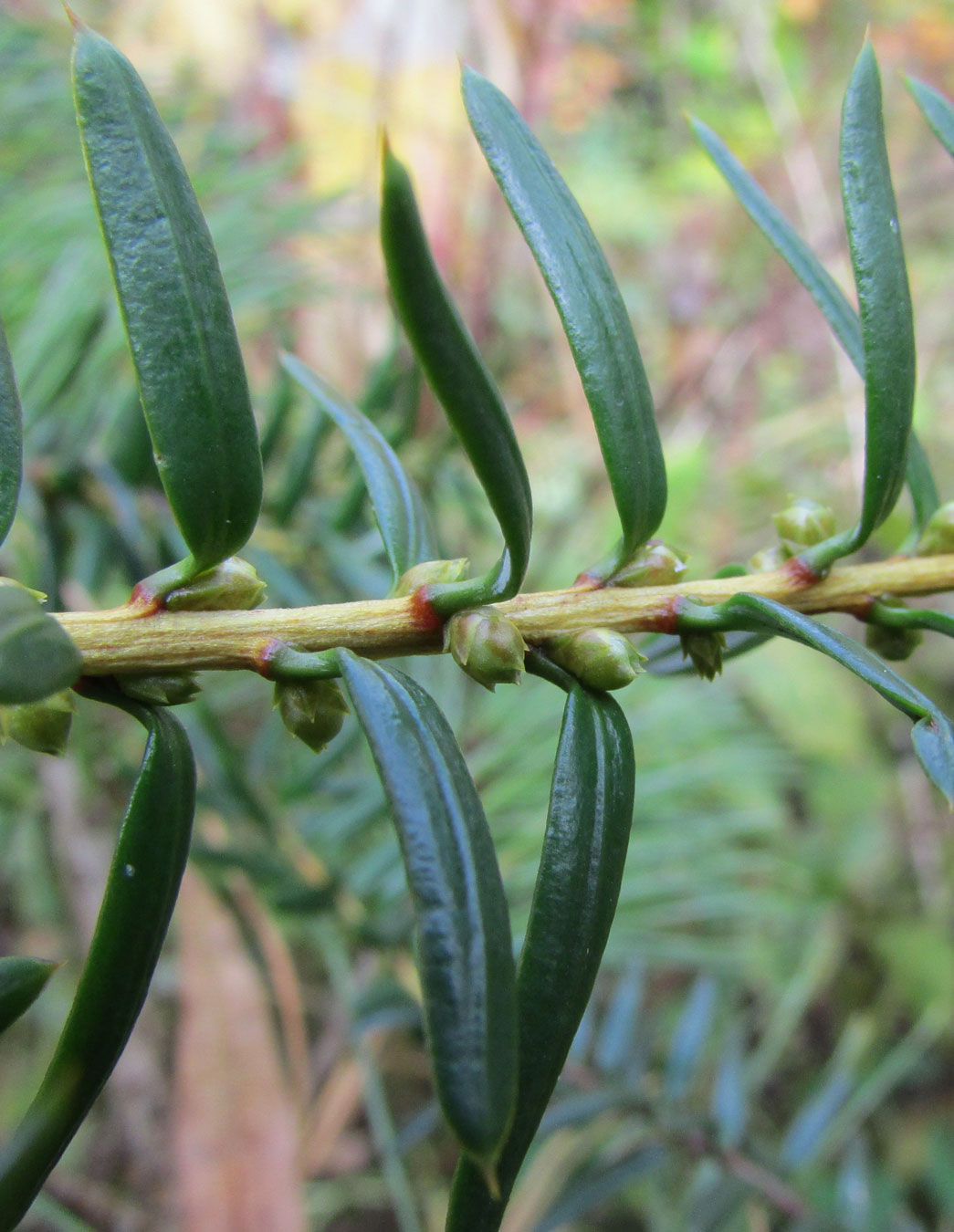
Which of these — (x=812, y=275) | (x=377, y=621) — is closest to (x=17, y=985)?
(x=377, y=621)

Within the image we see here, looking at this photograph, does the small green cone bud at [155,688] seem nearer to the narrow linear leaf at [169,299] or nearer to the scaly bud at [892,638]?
the narrow linear leaf at [169,299]

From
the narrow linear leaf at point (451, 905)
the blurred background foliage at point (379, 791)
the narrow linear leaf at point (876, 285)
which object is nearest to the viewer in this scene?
the narrow linear leaf at point (451, 905)

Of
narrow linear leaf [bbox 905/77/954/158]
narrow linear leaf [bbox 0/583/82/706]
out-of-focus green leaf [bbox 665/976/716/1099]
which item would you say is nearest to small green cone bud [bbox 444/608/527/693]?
narrow linear leaf [bbox 0/583/82/706]

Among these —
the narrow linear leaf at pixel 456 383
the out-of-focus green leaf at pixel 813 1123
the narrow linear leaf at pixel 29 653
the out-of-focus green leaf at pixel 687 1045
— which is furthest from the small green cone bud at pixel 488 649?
the out-of-focus green leaf at pixel 813 1123

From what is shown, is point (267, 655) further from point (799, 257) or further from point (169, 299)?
point (799, 257)

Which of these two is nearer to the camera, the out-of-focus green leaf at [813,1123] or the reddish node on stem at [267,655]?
the reddish node on stem at [267,655]

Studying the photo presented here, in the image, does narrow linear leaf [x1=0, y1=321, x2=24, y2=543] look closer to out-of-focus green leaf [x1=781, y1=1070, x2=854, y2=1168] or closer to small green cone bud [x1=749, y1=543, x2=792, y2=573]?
small green cone bud [x1=749, y1=543, x2=792, y2=573]
